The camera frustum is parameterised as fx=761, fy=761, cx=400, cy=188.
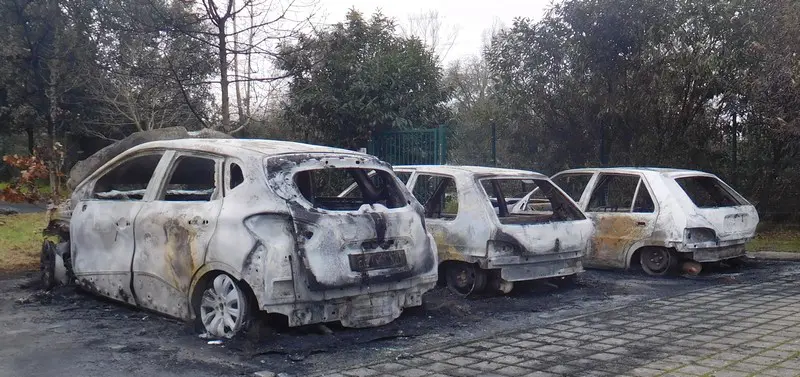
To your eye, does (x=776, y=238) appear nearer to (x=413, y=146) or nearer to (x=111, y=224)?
(x=413, y=146)

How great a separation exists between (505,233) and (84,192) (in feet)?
14.1

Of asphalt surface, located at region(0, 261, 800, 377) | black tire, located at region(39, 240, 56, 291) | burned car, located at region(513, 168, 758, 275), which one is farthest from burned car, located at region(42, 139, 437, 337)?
burned car, located at region(513, 168, 758, 275)

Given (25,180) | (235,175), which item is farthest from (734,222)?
(25,180)

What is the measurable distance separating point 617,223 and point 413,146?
4813 millimetres

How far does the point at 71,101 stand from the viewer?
88.0 feet

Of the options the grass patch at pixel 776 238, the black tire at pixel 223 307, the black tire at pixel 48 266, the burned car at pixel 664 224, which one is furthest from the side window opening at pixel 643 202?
the black tire at pixel 48 266

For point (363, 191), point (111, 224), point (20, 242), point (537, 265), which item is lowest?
point (537, 265)

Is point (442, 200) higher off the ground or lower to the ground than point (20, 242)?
higher

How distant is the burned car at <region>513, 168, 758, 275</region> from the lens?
31.3ft

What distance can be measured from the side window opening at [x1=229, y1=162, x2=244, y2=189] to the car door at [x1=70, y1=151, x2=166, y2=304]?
0.91 m

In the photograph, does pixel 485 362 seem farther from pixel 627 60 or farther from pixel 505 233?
pixel 627 60

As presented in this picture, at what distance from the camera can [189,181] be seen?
702 cm

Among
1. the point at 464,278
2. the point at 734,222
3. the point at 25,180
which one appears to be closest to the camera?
the point at 464,278

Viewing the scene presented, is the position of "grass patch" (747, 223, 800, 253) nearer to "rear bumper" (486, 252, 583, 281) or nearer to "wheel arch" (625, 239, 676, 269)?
"wheel arch" (625, 239, 676, 269)
